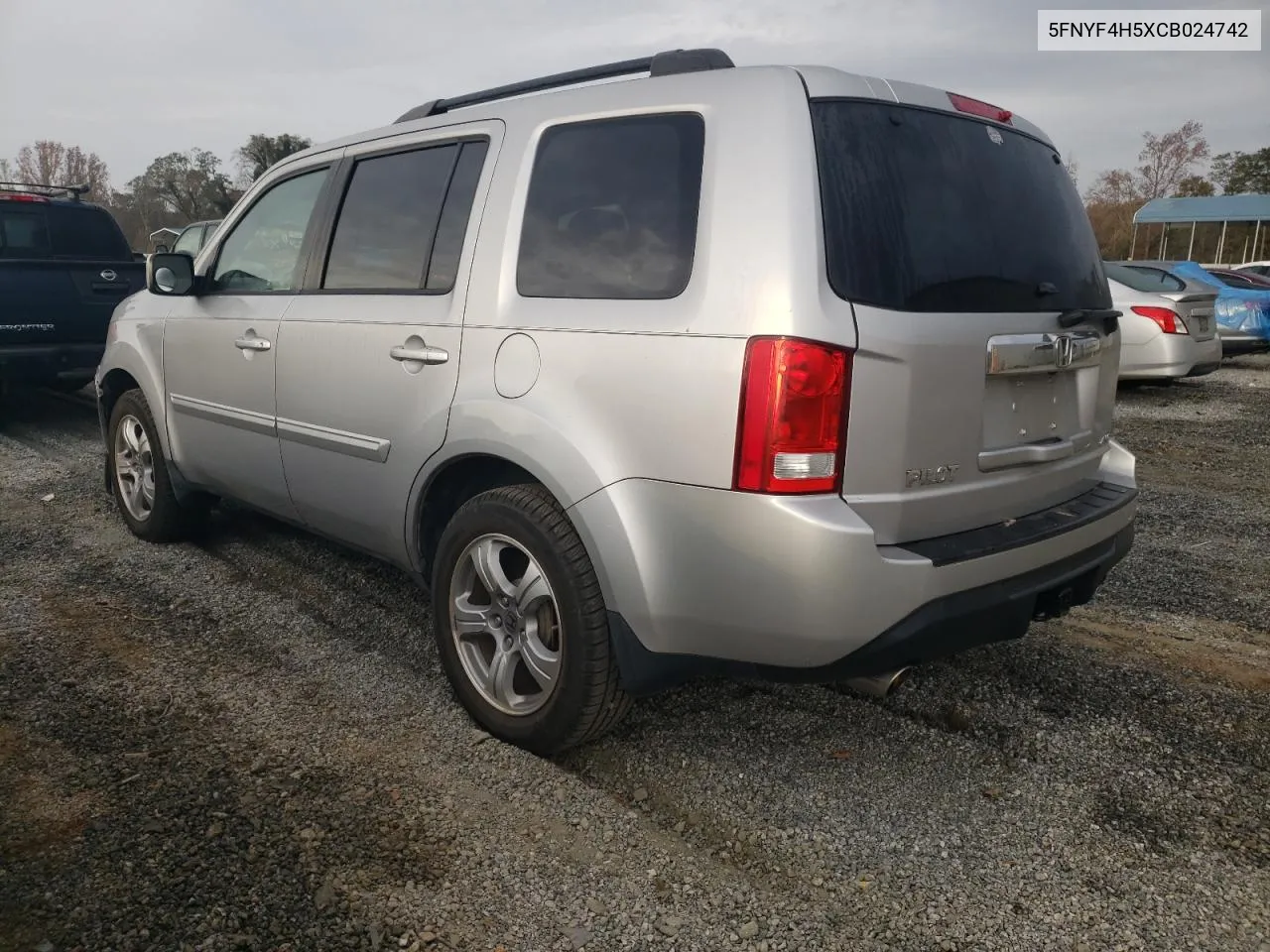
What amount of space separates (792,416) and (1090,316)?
1.19 m

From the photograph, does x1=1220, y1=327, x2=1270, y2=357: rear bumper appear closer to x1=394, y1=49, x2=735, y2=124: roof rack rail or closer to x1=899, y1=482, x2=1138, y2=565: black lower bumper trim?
x1=899, y1=482, x2=1138, y2=565: black lower bumper trim

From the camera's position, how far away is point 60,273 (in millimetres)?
7992

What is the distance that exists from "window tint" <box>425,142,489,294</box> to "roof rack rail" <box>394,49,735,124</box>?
372mm

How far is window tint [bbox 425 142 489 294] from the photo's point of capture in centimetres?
312

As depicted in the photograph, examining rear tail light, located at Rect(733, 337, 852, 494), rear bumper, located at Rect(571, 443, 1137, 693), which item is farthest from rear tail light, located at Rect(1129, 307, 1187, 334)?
rear tail light, located at Rect(733, 337, 852, 494)

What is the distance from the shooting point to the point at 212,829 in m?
2.54

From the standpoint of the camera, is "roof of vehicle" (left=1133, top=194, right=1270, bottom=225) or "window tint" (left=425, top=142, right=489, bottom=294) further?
"roof of vehicle" (left=1133, top=194, right=1270, bottom=225)

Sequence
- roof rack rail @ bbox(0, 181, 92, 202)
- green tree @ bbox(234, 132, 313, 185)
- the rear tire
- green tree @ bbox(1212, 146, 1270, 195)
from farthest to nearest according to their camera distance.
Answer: green tree @ bbox(1212, 146, 1270, 195) < green tree @ bbox(234, 132, 313, 185) < roof rack rail @ bbox(0, 181, 92, 202) < the rear tire

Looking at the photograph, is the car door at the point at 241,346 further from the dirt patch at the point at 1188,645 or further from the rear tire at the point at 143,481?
the dirt patch at the point at 1188,645

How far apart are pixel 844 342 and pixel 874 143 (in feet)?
1.86

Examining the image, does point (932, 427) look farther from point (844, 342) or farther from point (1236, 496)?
point (1236, 496)

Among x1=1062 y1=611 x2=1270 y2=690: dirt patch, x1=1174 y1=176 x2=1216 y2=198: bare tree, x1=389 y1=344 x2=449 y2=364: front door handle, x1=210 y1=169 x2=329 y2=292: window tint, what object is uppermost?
x1=1174 y1=176 x2=1216 y2=198: bare tree

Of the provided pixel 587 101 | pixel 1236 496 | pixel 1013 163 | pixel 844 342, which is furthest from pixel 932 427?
pixel 1236 496

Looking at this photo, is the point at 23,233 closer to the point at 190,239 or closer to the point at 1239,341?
the point at 190,239
